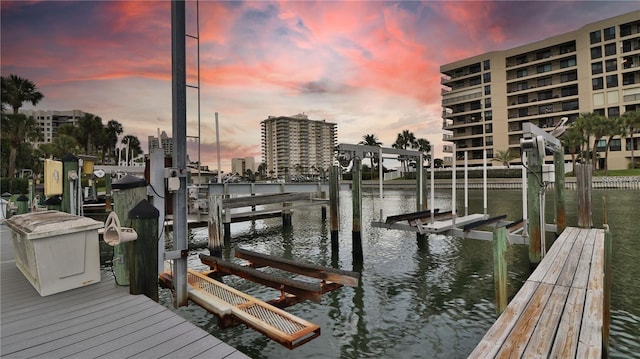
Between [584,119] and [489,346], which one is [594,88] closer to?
[584,119]

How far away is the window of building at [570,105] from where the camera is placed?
2562 inches

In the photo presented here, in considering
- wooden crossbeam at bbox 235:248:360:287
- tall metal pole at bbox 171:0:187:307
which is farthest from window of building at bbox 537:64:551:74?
tall metal pole at bbox 171:0:187:307

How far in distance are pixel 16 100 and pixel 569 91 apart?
9664cm

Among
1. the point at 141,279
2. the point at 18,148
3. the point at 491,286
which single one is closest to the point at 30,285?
the point at 141,279

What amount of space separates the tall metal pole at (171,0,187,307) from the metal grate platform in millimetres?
327

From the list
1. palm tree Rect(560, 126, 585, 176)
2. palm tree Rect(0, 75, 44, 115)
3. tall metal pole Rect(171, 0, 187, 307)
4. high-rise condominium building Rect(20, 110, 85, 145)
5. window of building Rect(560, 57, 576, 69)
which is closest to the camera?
tall metal pole Rect(171, 0, 187, 307)

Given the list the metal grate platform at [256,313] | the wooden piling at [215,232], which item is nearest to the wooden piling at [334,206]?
the wooden piling at [215,232]

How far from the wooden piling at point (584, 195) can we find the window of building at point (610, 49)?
7072 cm

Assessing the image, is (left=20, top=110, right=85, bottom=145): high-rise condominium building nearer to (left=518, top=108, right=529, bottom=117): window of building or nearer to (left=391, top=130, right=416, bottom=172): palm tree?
(left=391, top=130, right=416, bottom=172): palm tree

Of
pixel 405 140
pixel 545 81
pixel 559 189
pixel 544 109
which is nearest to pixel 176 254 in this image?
pixel 559 189

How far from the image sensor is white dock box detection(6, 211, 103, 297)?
15.6ft

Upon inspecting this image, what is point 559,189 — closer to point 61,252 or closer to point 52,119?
point 61,252

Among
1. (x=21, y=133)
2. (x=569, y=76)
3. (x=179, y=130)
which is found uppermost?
(x=569, y=76)

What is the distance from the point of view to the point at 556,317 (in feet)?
13.3
